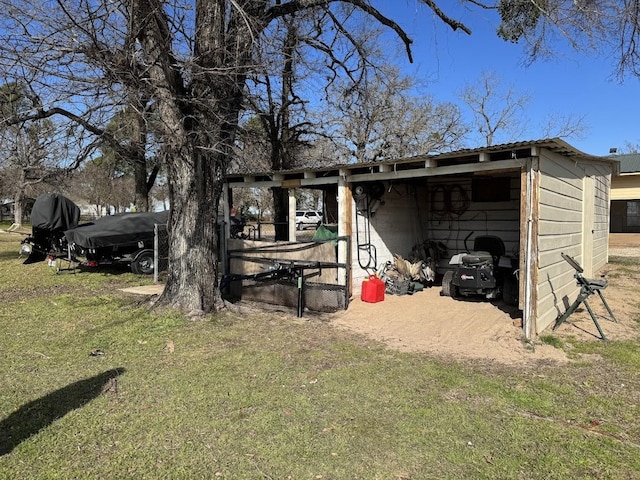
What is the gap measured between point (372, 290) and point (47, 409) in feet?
17.4

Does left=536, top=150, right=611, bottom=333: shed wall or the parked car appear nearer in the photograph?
left=536, top=150, right=611, bottom=333: shed wall

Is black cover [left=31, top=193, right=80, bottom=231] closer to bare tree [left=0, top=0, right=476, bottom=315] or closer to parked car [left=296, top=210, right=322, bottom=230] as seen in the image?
bare tree [left=0, top=0, right=476, bottom=315]

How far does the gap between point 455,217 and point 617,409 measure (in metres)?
7.13

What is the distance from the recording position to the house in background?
2023cm

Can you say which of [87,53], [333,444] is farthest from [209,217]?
[333,444]

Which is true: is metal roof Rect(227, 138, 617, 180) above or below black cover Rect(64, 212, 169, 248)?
above

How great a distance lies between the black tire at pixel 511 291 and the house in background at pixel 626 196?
1566 centimetres

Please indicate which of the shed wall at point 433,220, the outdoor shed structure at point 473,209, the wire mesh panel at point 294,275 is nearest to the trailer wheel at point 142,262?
the outdoor shed structure at point 473,209

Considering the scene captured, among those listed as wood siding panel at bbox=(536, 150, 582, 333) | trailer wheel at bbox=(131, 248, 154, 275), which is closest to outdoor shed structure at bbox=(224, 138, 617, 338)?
wood siding panel at bbox=(536, 150, 582, 333)

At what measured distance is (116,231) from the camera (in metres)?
11.4

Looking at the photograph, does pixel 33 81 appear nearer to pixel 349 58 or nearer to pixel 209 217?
pixel 209 217

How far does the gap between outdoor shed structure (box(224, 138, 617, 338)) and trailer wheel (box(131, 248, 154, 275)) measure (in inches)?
155

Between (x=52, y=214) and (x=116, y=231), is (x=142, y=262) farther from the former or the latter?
(x=52, y=214)

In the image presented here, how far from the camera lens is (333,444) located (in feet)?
10.3
